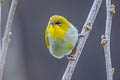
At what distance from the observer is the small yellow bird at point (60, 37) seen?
1.61m

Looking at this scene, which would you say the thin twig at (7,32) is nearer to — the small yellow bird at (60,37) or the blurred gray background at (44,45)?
the small yellow bird at (60,37)

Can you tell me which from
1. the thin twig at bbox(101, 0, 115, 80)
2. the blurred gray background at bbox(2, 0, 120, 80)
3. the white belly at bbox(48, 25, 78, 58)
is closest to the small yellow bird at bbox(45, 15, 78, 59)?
the white belly at bbox(48, 25, 78, 58)

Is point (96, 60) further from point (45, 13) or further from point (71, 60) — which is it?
point (71, 60)

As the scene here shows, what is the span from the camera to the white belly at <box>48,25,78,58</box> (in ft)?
5.29

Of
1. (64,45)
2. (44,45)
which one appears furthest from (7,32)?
(44,45)

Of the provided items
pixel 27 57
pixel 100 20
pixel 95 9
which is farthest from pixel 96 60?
pixel 95 9

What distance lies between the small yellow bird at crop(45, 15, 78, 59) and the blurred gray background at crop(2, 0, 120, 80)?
1098 millimetres

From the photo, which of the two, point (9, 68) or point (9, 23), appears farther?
point (9, 68)

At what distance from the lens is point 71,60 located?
142 centimetres

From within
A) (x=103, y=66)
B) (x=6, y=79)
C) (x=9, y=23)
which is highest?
(x=9, y=23)

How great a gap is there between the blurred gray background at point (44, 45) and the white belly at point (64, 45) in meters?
1.14

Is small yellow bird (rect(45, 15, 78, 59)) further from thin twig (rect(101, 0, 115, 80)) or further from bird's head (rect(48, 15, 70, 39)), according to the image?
thin twig (rect(101, 0, 115, 80))

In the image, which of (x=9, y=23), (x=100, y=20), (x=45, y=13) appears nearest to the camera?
(x=9, y=23)

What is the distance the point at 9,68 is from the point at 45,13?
0.60m
